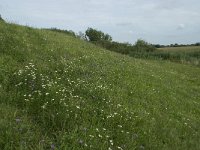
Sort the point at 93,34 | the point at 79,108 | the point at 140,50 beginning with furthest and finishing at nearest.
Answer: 1. the point at 93,34
2. the point at 140,50
3. the point at 79,108

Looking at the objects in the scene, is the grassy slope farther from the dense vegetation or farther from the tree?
the tree

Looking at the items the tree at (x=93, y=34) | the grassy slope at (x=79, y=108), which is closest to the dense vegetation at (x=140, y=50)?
the tree at (x=93, y=34)

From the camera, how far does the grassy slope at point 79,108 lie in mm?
7230

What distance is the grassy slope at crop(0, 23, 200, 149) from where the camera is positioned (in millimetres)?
7230

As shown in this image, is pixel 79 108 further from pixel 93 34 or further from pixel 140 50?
pixel 93 34

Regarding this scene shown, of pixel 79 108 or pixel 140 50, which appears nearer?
pixel 79 108

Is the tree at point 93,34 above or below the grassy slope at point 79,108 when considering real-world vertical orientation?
above

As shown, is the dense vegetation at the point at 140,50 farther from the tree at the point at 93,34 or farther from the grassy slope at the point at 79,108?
the grassy slope at the point at 79,108

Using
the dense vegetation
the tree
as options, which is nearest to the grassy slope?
the dense vegetation

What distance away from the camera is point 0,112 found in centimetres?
762

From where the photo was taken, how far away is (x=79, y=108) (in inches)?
340

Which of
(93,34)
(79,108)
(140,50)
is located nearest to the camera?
(79,108)

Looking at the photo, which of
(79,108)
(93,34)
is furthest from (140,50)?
(79,108)

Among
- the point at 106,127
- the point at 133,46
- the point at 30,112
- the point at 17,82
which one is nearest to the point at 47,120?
the point at 30,112
